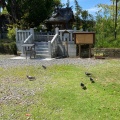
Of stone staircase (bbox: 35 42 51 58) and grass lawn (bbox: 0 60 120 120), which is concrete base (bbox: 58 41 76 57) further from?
grass lawn (bbox: 0 60 120 120)

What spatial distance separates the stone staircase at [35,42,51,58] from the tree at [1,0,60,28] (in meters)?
4.61

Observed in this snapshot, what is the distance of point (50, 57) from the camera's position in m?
12.8

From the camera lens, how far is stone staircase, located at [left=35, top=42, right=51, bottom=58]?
13148mm

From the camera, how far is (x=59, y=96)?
219 inches

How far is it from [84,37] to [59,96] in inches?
295

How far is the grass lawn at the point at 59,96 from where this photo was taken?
4.48m

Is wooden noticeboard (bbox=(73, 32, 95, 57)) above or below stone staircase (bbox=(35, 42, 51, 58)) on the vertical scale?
above

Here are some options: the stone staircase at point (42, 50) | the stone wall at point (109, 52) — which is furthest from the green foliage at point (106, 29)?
the stone staircase at point (42, 50)

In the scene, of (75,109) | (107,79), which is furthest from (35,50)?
(75,109)

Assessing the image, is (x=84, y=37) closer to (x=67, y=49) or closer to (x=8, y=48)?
(x=67, y=49)

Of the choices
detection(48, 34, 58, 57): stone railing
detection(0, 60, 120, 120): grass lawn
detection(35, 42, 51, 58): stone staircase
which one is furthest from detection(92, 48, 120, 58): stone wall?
detection(0, 60, 120, 120): grass lawn

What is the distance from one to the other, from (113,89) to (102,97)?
34.8 inches

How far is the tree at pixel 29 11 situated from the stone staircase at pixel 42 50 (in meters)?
4.61

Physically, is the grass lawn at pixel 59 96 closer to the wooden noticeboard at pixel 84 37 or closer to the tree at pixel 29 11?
the wooden noticeboard at pixel 84 37
